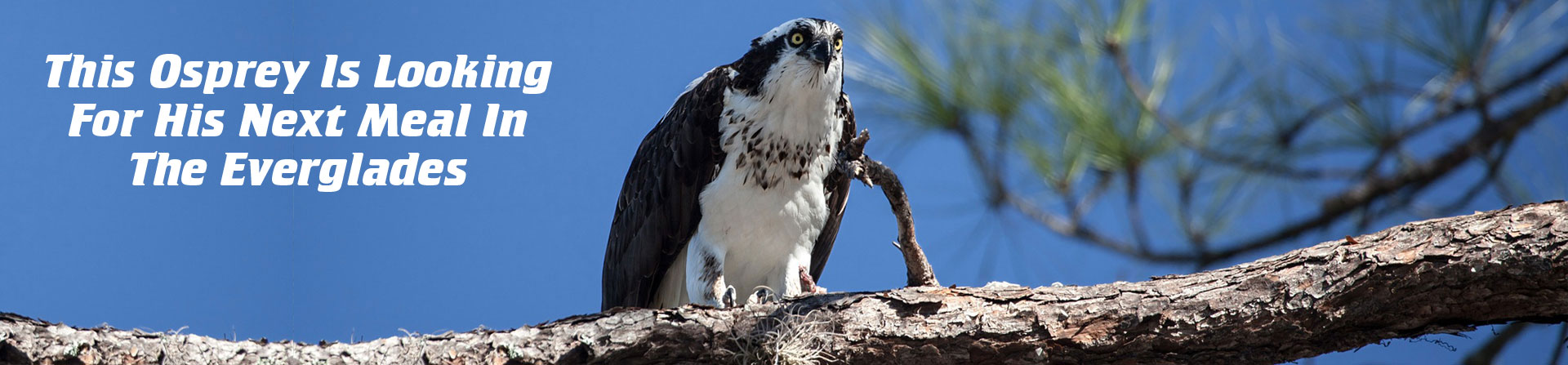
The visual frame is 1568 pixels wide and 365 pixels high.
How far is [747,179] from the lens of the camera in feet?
13.6

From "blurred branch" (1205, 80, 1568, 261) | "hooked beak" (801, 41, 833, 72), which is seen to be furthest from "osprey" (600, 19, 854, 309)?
"blurred branch" (1205, 80, 1568, 261)

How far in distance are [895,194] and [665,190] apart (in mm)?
1063

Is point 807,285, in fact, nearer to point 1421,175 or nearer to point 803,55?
point 803,55

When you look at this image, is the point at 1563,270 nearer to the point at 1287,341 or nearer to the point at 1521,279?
the point at 1521,279

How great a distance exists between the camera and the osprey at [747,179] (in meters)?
4.04

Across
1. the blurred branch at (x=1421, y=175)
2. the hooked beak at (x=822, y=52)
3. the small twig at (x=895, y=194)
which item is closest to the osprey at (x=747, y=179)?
the hooked beak at (x=822, y=52)

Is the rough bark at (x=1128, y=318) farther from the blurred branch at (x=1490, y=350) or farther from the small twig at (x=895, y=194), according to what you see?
the blurred branch at (x=1490, y=350)

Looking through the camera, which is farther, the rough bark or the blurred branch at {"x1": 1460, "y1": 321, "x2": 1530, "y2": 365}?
the blurred branch at {"x1": 1460, "y1": 321, "x2": 1530, "y2": 365}

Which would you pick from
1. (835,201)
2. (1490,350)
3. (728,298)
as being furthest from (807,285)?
(1490,350)

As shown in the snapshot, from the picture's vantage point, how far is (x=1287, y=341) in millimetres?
3135

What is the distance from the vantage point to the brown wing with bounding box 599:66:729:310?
4.23 m

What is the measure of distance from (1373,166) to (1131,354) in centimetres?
92

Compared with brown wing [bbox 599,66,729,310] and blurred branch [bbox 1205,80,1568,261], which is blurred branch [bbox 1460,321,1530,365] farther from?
brown wing [bbox 599,66,729,310]

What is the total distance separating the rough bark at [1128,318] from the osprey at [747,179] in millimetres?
676
